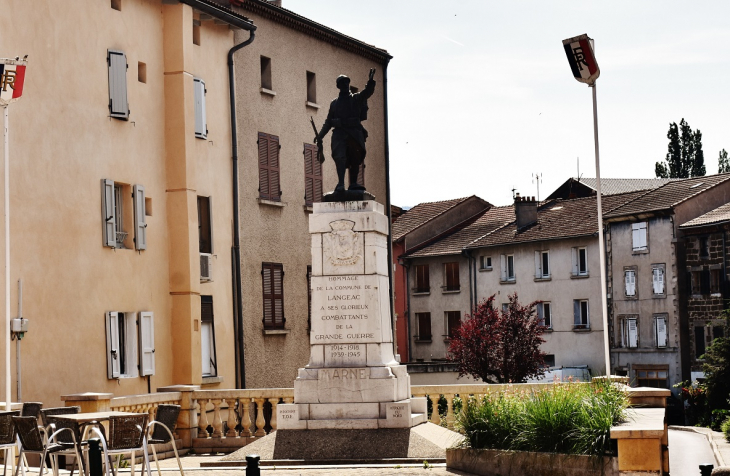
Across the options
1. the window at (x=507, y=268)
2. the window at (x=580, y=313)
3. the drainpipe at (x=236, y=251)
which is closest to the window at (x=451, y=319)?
the window at (x=507, y=268)

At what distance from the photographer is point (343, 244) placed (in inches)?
727

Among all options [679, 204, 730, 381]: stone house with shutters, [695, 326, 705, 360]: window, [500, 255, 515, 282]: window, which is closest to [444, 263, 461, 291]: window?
[500, 255, 515, 282]: window

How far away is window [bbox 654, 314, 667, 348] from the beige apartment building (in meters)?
28.1

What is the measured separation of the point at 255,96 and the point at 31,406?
16.8 m

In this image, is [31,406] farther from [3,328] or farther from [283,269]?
[283,269]

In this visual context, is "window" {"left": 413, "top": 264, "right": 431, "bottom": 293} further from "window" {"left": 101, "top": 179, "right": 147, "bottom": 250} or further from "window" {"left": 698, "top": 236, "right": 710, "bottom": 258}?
"window" {"left": 101, "top": 179, "right": 147, "bottom": 250}

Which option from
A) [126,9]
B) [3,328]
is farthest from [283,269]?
[3,328]

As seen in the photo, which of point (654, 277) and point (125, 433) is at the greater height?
point (654, 277)

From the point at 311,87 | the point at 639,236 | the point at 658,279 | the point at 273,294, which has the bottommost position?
the point at 273,294

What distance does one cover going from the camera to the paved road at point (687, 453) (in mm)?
25250

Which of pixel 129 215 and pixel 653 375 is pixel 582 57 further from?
pixel 653 375

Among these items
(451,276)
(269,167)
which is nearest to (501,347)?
(451,276)

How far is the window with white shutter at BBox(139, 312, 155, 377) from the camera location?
2597 cm

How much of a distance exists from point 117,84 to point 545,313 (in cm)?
4096
